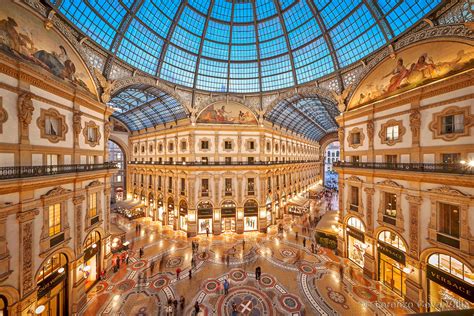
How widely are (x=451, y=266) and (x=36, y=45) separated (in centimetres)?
3149

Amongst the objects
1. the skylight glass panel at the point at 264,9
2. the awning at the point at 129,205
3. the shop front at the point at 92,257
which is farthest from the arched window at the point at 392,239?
the awning at the point at 129,205

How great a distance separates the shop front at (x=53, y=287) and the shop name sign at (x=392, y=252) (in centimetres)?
2545

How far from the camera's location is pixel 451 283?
12148 millimetres

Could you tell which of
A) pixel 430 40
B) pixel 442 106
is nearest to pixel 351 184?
pixel 442 106

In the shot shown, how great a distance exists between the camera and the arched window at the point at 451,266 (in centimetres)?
1153

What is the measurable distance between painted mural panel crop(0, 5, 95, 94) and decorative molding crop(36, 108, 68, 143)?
120 inches

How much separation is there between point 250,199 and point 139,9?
2750 cm

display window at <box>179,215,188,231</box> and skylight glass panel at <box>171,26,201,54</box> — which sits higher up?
skylight glass panel at <box>171,26,201,54</box>

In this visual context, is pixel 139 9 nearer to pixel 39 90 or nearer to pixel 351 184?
pixel 39 90

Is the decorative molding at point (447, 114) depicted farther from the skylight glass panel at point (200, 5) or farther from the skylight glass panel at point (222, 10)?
the skylight glass panel at point (200, 5)

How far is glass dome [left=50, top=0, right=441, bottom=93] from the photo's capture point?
1784cm

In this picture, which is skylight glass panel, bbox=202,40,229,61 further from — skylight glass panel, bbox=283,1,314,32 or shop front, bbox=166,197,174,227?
shop front, bbox=166,197,174,227

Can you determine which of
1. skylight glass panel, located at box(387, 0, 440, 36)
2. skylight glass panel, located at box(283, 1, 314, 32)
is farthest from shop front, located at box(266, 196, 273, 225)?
skylight glass panel, located at box(283, 1, 314, 32)

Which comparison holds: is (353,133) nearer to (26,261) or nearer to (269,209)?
(269,209)
